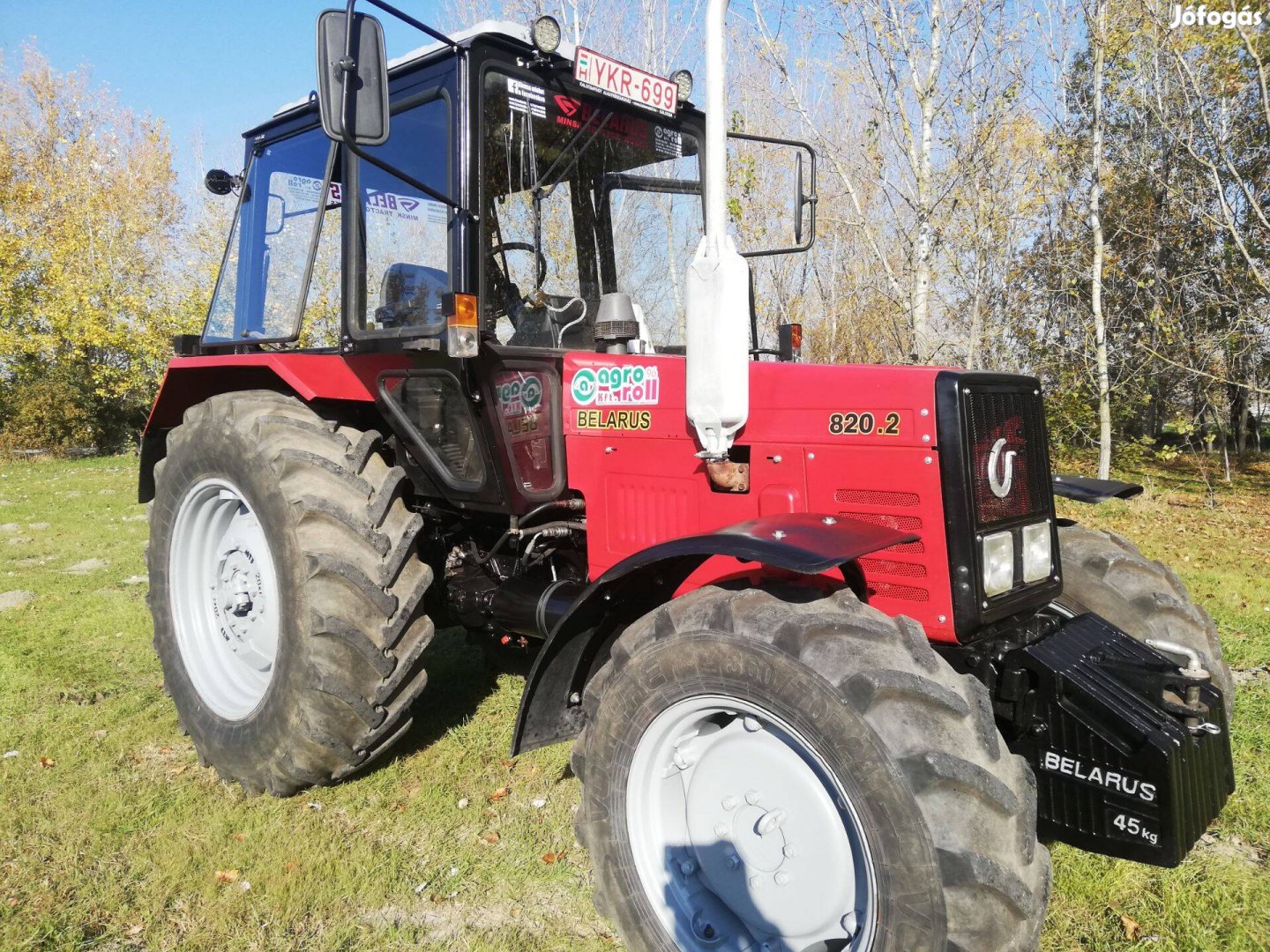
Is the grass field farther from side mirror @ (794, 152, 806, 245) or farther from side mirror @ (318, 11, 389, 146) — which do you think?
side mirror @ (794, 152, 806, 245)

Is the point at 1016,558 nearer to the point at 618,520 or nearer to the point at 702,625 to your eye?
the point at 702,625

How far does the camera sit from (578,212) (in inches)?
141

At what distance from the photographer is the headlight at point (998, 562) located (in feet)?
8.15

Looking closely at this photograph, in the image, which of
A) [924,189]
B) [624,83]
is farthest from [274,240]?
[924,189]

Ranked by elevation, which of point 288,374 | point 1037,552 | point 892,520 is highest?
point 288,374

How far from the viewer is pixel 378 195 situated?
3.45 meters

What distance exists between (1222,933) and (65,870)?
3.57m

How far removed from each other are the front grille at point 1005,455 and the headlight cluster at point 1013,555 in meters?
0.05

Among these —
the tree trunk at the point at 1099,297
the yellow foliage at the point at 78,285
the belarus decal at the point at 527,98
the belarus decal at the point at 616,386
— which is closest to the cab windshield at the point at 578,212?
the belarus decal at the point at 527,98

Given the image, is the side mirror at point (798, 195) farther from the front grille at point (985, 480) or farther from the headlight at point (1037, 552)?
the headlight at point (1037, 552)

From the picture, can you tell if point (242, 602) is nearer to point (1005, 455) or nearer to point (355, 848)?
point (355, 848)

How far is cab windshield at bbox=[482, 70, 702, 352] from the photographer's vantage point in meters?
3.27

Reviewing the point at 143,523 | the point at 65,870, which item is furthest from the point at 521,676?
the point at 143,523

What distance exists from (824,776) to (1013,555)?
3.02 ft
